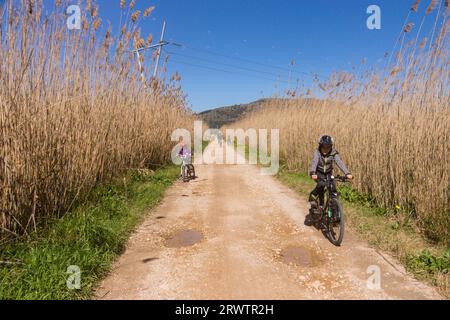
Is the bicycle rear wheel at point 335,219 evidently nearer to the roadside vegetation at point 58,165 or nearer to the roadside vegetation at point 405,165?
the roadside vegetation at point 405,165

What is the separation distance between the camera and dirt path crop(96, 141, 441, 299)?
10.6 ft

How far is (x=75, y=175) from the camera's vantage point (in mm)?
4945

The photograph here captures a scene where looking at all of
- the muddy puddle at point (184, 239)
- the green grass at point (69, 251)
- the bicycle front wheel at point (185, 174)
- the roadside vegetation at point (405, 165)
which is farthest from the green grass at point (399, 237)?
the bicycle front wheel at point (185, 174)

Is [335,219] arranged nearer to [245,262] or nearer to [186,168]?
[245,262]

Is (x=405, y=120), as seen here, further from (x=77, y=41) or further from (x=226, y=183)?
(x=77, y=41)

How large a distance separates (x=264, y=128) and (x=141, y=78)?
10428 millimetres

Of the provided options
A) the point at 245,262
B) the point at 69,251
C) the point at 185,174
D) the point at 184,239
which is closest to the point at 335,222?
the point at 245,262

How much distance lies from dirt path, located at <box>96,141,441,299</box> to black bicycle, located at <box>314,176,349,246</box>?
15 cm

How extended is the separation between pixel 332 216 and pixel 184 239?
2.15 metres

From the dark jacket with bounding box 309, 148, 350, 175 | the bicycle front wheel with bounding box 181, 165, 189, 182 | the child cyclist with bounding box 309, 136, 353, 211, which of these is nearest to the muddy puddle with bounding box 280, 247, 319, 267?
the child cyclist with bounding box 309, 136, 353, 211

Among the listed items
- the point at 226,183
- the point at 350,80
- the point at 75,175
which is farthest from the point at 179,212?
the point at 350,80

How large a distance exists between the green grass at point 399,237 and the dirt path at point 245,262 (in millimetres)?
166

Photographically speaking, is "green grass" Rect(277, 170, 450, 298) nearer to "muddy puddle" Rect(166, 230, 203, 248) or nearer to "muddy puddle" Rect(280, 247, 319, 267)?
"muddy puddle" Rect(280, 247, 319, 267)

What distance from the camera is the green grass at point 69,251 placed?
3.02 metres
